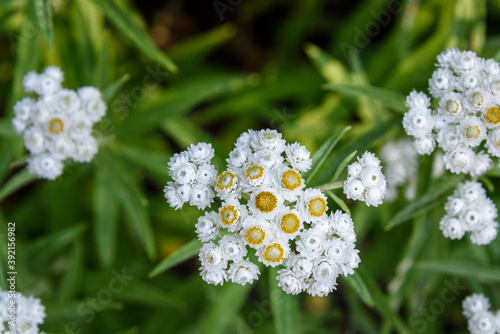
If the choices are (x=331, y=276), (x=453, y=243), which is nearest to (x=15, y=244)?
(x=331, y=276)

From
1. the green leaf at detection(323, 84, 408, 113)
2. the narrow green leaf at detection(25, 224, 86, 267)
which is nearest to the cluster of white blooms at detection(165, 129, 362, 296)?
the green leaf at detection(323, 84, 408, 113)

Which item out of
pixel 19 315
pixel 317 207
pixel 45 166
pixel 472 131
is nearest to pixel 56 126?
pixel 45 166

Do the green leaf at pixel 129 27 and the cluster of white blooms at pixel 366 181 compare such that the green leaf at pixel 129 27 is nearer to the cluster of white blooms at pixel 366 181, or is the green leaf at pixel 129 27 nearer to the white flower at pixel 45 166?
the white flower at pixel 45 166

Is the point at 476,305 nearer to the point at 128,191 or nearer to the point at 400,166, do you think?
the point at 400,166

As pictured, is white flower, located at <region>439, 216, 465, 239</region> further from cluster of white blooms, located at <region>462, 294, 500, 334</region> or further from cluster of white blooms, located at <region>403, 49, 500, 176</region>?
cluster of white blooms, located at <region>462, 294, 500, 334</region>

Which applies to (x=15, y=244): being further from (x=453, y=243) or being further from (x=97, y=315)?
(x=453, y=243)


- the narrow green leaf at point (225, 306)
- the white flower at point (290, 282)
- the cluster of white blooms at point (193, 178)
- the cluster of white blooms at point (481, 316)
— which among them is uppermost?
the cluster of white blooms at point (193, 178)

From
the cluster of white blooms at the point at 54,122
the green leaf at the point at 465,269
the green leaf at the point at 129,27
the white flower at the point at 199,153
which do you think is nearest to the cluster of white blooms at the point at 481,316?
the green leaf at the point at 465,269
